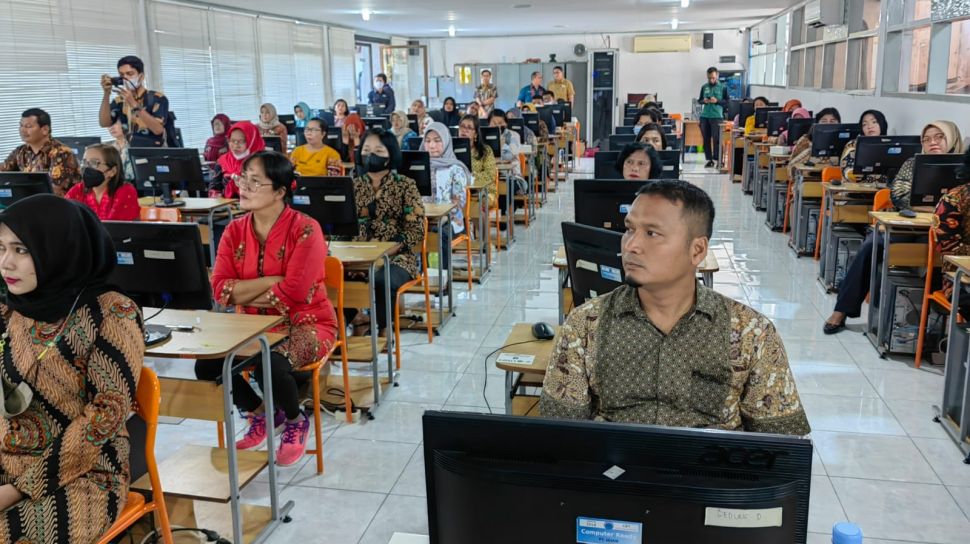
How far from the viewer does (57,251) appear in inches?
76.1

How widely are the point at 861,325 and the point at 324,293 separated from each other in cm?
358

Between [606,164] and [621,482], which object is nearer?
[621,482]

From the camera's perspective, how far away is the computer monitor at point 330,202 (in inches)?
172

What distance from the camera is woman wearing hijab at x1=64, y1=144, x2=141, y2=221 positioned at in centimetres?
451

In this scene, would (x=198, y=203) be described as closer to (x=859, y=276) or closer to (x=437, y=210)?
(x=437, y=210)

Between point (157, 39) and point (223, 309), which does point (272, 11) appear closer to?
point (157, 39)

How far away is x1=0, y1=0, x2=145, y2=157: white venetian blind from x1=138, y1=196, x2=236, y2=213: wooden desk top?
8.61ft

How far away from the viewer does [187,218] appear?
5.89 meters

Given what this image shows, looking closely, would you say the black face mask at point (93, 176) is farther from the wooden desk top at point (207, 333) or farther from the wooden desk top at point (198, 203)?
the wooden desk top at point (207, 333)

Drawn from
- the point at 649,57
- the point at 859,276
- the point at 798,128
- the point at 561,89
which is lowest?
the point at 859,276

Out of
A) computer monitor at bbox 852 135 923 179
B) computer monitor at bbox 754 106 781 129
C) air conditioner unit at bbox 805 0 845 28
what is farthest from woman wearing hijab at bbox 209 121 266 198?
computer monitor at bbox 754 106 781 129

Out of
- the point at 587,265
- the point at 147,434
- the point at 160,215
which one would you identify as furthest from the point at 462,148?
the point at 147,434

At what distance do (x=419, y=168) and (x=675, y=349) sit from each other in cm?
413

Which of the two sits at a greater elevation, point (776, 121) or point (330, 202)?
point (776, 121)
